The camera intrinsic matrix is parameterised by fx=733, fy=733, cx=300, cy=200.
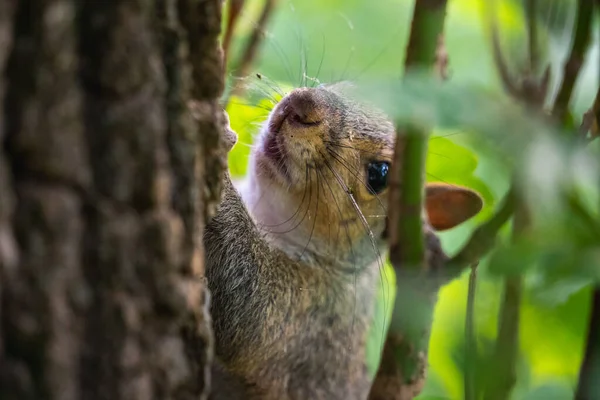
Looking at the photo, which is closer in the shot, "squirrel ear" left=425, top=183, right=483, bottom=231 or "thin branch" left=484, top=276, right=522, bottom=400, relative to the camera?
"thin branch" left=484, top=276, right=522, bottom=400

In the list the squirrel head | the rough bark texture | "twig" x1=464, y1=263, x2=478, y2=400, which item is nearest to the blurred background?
"twig" x1=464, y1=263, x2=478, y2=400

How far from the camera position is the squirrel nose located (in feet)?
7.64

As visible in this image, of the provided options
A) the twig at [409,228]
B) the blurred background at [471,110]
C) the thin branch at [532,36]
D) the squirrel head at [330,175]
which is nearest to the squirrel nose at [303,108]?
the squirrel head at [330,175]

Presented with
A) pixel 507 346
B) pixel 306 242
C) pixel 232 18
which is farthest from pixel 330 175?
pixel 507 346

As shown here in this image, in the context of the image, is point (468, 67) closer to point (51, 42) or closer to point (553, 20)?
point (553, 20)

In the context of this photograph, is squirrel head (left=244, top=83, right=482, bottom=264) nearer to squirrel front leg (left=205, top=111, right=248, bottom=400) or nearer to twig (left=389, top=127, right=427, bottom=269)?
squirrel front leg (left=205, top=111, right=248, bottom=400)

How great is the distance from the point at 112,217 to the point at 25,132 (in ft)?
0.54

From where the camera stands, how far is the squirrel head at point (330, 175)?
2402 millimetres

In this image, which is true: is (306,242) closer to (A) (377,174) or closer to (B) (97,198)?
(A) (377,174)

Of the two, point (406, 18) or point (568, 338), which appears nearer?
point (568, 338)

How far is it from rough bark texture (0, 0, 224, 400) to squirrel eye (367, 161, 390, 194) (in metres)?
1.49

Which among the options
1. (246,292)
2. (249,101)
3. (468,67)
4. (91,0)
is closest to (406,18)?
(468,67)

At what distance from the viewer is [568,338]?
4.71ft

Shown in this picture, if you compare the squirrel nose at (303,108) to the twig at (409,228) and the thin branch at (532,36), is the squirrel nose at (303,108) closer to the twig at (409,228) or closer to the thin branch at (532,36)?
the thin branch at (532,36)
